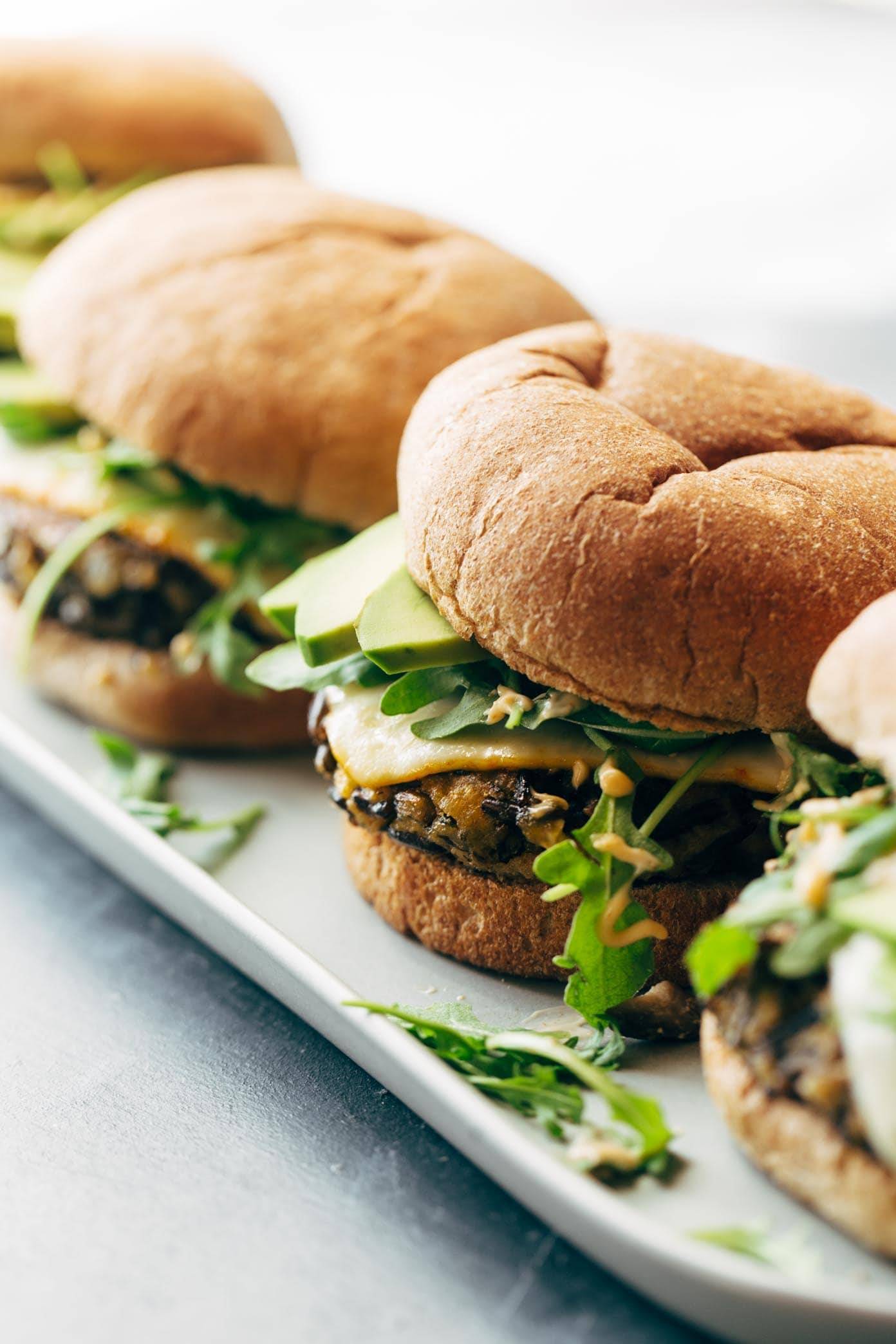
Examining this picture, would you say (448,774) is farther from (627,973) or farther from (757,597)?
(757,597)

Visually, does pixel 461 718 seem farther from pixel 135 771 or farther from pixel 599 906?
pixel 135 771

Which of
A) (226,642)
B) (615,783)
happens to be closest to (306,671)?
(226,642)

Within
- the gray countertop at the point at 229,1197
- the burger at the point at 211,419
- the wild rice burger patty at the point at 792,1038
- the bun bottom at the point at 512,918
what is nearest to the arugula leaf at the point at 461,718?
the bun bottom at the point at 512,918

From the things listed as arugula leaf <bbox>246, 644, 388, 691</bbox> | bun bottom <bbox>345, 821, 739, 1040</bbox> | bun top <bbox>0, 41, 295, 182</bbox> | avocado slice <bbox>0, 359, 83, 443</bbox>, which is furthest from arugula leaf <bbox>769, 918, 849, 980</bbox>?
bun top <bbox>0, 41, 295, 182</bbox>

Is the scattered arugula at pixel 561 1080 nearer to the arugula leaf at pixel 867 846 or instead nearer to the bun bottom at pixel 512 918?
the bun bottom at pixel 512 918

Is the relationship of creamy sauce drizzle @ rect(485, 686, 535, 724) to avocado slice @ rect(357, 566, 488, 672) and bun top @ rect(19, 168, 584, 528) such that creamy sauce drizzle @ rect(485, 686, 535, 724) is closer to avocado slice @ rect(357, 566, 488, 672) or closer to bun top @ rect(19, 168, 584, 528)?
avocado slice @ rect(357, 566, 488, 672)

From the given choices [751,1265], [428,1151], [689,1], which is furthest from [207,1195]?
[689,1]
